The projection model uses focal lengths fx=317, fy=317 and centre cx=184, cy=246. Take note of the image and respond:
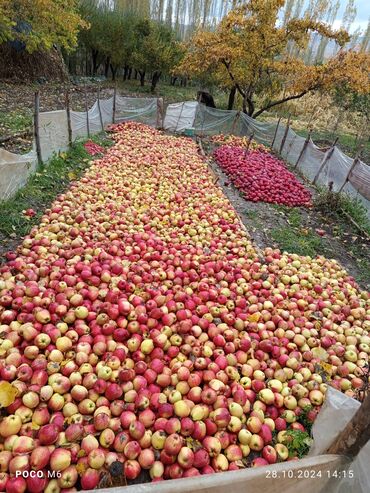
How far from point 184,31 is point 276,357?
281 ft

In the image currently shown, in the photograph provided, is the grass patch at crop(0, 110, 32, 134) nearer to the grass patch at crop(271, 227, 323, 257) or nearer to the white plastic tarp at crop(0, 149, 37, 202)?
the white plastic tarp at crop(0, 149, 37, 202)

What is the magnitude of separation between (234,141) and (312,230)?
871 cm

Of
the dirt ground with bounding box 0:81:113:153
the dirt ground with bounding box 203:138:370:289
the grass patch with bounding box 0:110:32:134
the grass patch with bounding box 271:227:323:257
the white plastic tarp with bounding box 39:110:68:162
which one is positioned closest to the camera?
the grass patch with bounding box 271:227:323:257

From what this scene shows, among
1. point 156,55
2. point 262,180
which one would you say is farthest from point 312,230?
point 156,55

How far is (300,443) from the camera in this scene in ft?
8.82

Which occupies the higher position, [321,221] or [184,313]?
[184,313]

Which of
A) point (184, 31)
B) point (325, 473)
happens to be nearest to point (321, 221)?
point (325, 473)

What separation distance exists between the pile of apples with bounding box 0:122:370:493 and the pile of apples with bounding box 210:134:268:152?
1005 centimetres

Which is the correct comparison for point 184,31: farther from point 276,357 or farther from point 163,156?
point 276,357

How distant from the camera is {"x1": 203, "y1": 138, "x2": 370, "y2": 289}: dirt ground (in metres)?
6.50

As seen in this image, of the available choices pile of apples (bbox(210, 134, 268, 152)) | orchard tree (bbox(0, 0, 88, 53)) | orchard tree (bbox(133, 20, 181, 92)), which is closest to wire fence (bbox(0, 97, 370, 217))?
pile of apples (bbox(210, 134, 268, 152))

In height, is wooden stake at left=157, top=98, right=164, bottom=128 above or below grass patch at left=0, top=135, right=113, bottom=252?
below

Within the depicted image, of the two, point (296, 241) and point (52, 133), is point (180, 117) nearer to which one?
point (52, 133)

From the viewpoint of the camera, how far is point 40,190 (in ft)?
21.9
